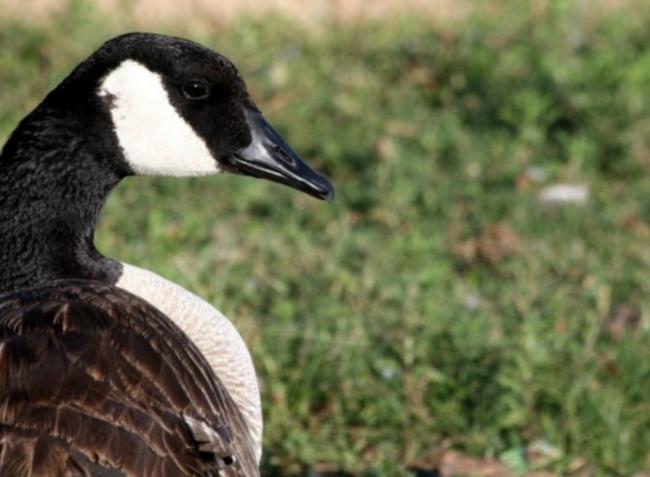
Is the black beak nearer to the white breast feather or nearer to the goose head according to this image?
the goose head

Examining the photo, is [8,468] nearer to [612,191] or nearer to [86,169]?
[86,169]

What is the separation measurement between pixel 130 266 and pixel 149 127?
1.27ft

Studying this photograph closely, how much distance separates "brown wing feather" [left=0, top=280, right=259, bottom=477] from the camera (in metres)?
3.46

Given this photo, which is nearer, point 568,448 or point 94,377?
point 94,377

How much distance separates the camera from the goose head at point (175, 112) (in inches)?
171

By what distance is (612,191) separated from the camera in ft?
24.2

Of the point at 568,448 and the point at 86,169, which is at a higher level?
the point at 86,169

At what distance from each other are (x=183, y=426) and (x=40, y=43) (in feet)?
16.0

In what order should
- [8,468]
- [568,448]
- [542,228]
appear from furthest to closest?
[542,228], [568,448], [8,468]

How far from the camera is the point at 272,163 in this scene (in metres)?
4.53

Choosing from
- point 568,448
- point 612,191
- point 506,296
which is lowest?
point 568,448

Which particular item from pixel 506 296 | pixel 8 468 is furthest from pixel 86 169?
pixel 506 296

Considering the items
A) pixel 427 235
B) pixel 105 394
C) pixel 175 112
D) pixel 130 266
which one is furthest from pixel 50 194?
pixel 427 235

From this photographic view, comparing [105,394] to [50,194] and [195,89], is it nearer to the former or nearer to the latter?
[50,194]
